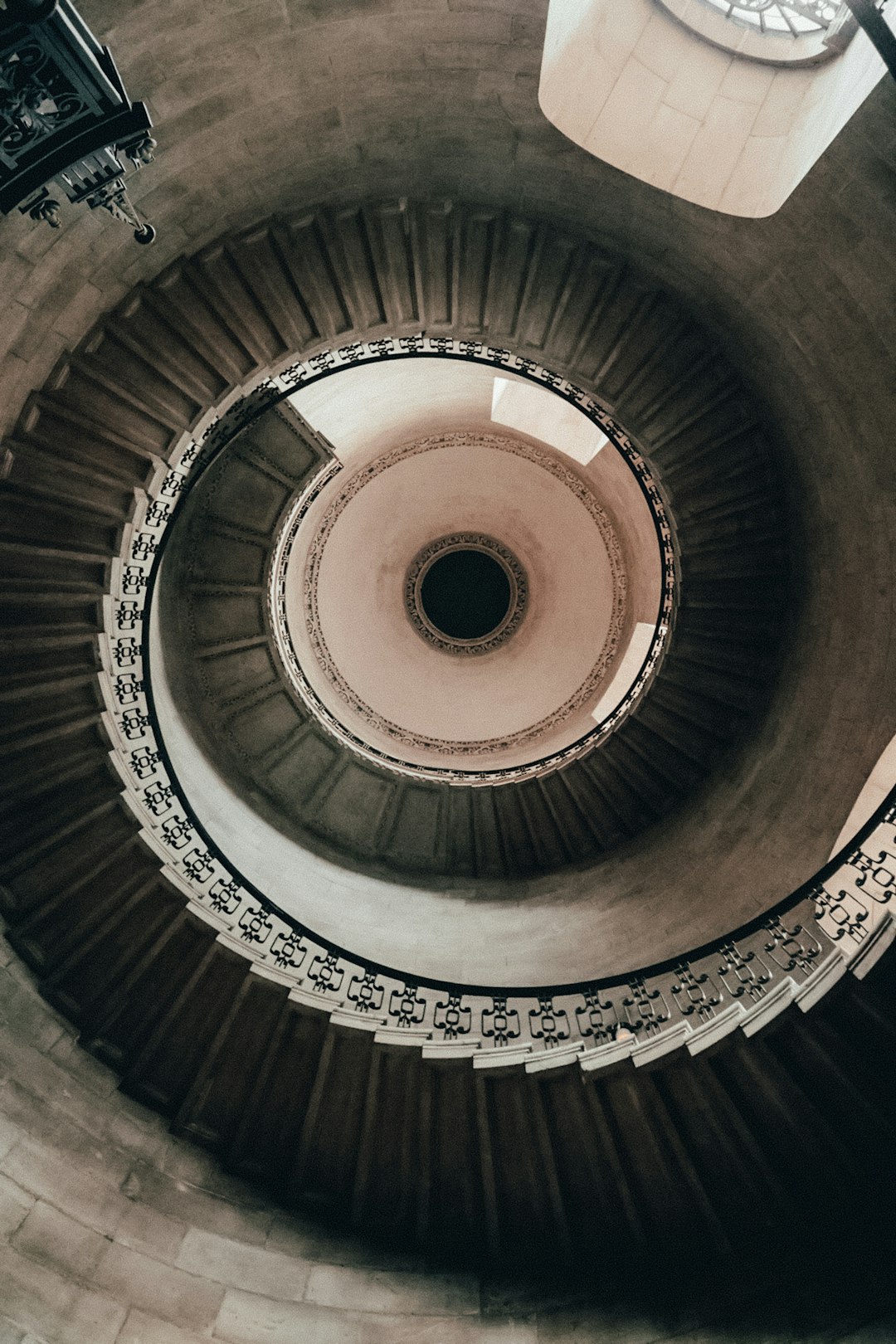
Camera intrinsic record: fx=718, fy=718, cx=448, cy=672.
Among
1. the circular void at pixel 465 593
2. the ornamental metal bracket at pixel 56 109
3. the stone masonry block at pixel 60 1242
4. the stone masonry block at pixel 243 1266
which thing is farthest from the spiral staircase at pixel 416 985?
the circular void at pixel 465 593

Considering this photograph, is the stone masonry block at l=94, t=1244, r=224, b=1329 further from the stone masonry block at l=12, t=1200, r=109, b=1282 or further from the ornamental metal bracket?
the ornamental metal bracket

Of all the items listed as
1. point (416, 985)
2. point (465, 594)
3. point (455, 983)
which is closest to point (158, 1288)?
point (416, 985)

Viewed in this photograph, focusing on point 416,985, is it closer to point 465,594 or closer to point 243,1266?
point 243,1266

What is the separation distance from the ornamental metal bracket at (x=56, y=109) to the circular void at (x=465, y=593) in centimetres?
945

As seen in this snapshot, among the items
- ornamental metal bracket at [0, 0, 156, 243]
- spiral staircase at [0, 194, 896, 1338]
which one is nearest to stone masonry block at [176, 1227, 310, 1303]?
spiral staircase at [0, 194, 896, 1338]

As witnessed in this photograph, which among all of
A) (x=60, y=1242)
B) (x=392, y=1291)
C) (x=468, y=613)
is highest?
(x=468, y=613)

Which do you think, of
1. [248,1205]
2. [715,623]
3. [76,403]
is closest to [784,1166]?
[248,1205]

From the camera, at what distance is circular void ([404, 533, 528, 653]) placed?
13.6 m

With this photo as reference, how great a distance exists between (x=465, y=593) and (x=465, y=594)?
0.06ft

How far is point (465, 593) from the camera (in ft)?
45.1

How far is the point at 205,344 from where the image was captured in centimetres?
693

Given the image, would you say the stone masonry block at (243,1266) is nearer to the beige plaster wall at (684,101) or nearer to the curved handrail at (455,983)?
the curved handrail at (455,983)

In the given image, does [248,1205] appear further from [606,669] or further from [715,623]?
[606,669]

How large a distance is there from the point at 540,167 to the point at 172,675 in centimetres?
698
